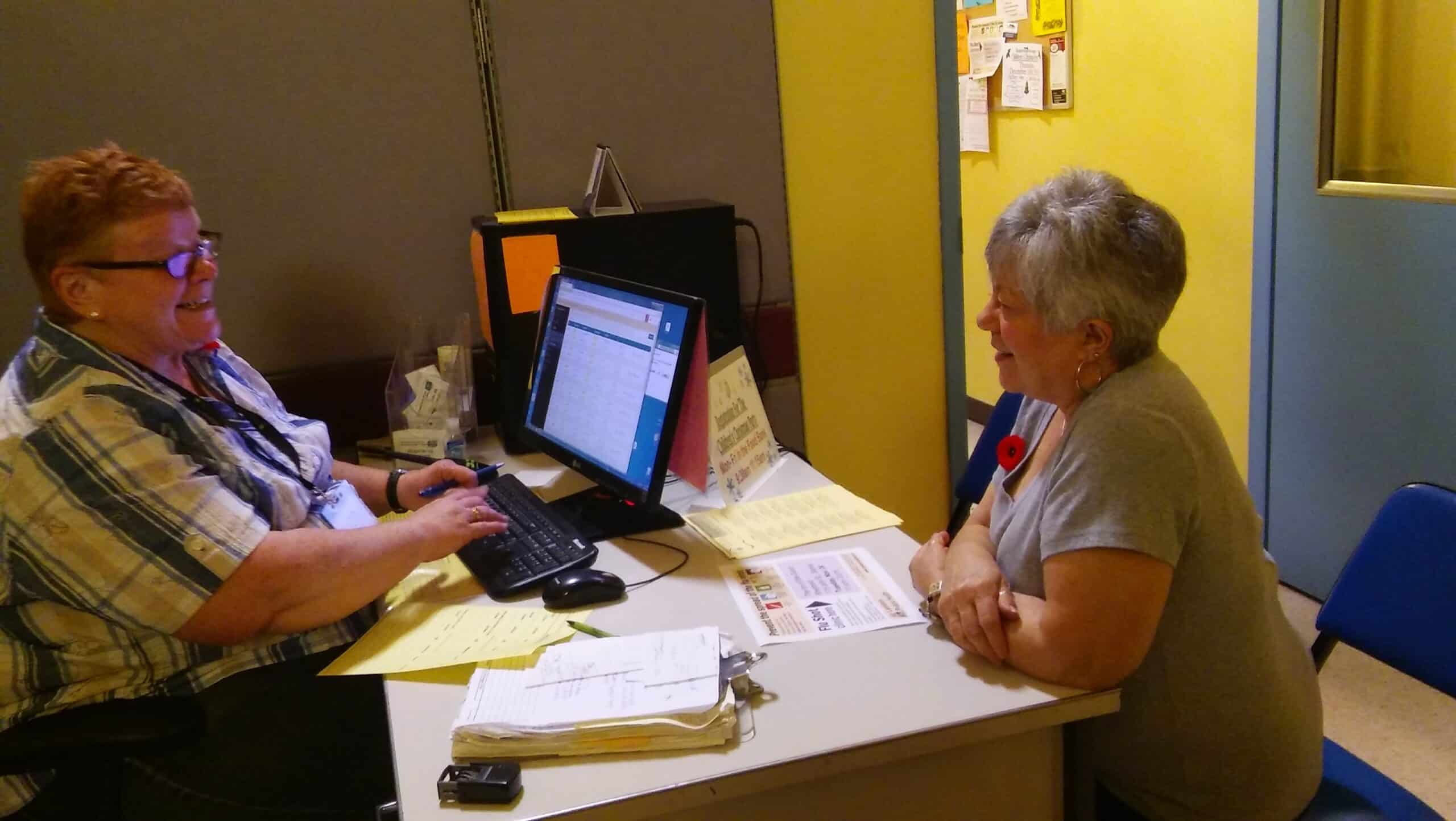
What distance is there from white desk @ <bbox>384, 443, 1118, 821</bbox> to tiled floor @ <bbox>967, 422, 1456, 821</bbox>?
1198mm

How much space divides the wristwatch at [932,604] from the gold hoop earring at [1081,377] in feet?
0.97

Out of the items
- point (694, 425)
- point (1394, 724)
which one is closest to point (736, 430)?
point (694, 425)

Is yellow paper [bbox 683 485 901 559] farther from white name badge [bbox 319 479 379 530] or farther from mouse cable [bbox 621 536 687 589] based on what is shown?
white name badge [bbox 319 479 379 530]

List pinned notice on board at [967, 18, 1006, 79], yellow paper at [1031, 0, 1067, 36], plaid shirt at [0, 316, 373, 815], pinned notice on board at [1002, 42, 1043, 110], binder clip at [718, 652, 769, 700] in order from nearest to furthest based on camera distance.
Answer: binder clip at [718, 652, 769, 700] → plaid shirt at [0, 316, 373, 815] → yellow paper at [1031, 0, 1067, 36] → pinned notice on board at [1002, 42, 1043, 110] → pinned notice on board at [967, 18, 1006, 79]

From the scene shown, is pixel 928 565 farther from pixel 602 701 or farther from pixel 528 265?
pixel 528 265

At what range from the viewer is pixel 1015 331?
1277 mm

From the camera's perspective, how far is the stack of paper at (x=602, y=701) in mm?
1101

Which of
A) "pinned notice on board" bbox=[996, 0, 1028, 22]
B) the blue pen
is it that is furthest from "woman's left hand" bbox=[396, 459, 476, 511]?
"pinned notice on board" bbox=[996, 0, 1028, 22]

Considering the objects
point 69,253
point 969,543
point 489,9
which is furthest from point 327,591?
point 489,9

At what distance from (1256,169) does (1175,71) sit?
0.51m

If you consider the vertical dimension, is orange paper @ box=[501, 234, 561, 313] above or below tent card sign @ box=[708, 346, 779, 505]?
above

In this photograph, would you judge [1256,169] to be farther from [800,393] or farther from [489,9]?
[489,9]

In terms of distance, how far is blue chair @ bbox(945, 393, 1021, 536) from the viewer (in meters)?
2.07

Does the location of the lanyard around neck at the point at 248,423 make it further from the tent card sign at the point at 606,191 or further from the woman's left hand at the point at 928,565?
the woman's left hand at the point at 928,565
